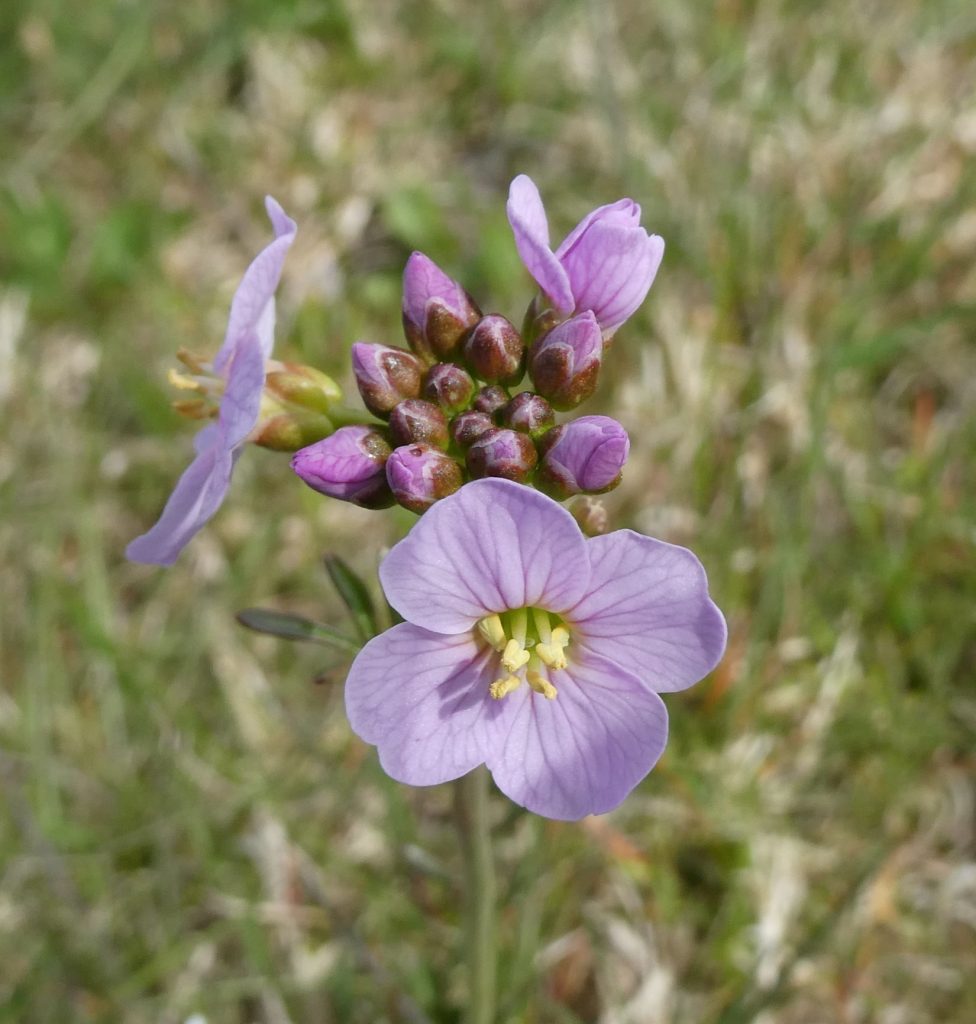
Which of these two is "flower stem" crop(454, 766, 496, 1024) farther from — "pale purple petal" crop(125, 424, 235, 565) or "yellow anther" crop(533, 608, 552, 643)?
"pale purple petal" crop(125, 424, 235, 565)

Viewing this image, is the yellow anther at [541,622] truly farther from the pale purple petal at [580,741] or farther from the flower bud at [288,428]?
the flower bud at [288,428]

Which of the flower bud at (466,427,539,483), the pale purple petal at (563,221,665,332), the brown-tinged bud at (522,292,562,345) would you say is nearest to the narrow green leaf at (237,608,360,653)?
the flower bud at (466,427,539,483)

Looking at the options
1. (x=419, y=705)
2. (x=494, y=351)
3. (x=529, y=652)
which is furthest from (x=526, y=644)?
(x=494, y=351)

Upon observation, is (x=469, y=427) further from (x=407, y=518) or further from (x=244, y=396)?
(x=407, y=518)

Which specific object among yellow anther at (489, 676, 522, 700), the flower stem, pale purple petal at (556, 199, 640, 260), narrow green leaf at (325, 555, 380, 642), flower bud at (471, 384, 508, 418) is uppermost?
pale purple petal at (556, 199, 640, 260)

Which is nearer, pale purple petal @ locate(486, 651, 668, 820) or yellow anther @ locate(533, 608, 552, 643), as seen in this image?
pale purple petal @ locate(486, 651, 668, 820)

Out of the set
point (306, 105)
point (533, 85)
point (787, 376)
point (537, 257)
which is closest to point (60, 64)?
point (306, 105)

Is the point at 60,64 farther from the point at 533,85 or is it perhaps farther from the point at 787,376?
the point at 787,376
